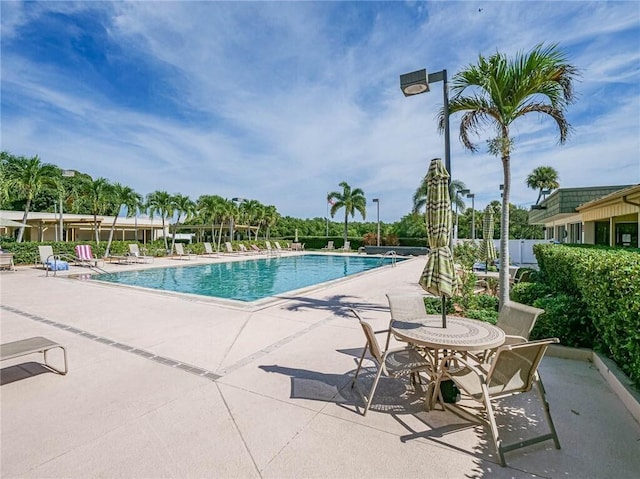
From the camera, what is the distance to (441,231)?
11.9ft

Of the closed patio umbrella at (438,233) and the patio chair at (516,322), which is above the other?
the closed patio umbrella at (438,233)

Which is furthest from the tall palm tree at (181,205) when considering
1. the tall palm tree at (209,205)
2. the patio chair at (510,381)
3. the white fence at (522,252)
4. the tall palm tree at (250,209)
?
the patio chair at (510,381)

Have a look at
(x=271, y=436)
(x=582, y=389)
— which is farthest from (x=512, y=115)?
(x=271, y=436)

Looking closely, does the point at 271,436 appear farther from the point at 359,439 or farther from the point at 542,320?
the point at 542,320

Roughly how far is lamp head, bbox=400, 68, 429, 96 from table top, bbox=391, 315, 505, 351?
155 inches

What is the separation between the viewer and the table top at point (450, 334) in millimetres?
2900

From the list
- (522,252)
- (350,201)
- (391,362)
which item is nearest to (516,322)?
(391,362)

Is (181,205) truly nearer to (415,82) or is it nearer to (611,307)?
(415,82)

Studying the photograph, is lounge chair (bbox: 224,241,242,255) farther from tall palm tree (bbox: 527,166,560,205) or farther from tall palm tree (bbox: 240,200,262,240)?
tall palm tree (bbox: 527,166,560,205)

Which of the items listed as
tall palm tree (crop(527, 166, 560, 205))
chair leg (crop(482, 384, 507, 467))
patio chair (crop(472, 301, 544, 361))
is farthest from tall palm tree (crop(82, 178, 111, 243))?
tall palm tree (crop(527, 166, 560, 205))

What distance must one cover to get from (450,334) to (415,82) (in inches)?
167

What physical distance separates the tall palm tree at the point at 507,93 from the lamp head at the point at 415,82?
32.0 inches

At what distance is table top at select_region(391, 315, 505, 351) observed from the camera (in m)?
2.90

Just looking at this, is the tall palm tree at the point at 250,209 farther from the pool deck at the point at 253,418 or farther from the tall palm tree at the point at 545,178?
the tall palm tree at the point at 545,178
